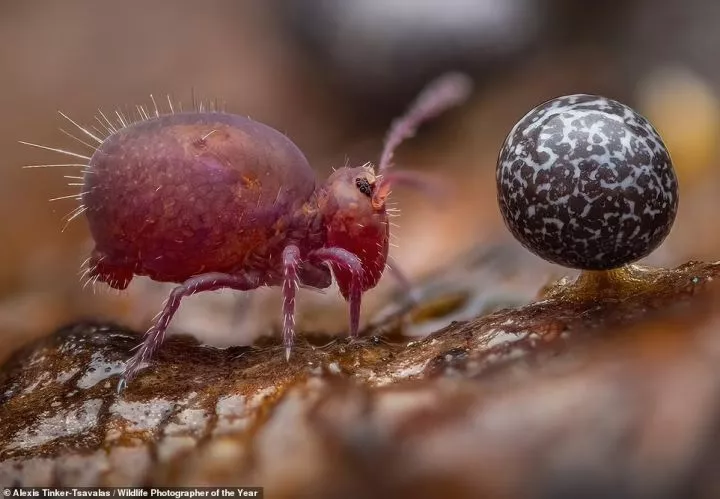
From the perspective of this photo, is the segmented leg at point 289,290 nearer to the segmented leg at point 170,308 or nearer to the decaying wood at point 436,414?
the decaying wood at point 436,414

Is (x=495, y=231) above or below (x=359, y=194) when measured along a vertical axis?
above

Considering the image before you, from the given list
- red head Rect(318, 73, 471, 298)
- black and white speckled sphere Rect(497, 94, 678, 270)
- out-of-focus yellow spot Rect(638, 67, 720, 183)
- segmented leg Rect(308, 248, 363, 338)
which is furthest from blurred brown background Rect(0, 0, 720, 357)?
black and white speckled sphere Rect(497, 94, 678, 270)

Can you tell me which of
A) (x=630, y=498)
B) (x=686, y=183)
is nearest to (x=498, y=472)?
(x=630, y=498)

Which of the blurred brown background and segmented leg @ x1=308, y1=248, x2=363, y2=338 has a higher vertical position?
the blurred brown background

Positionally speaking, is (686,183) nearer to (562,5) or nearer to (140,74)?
(562,5)

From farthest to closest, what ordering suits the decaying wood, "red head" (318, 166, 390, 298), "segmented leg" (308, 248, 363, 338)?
"red head" (318, 166, 390, 298) → "segmented leg" (308, 248, 363, 338) → the decaying wood

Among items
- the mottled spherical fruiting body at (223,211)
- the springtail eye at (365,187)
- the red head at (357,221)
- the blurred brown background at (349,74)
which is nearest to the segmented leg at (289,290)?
the mottled spherical fruiting body at (223,211)

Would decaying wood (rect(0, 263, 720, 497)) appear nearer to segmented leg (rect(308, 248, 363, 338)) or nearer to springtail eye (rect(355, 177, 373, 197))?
segmented leg (rect(308, 248, 363, 338))
